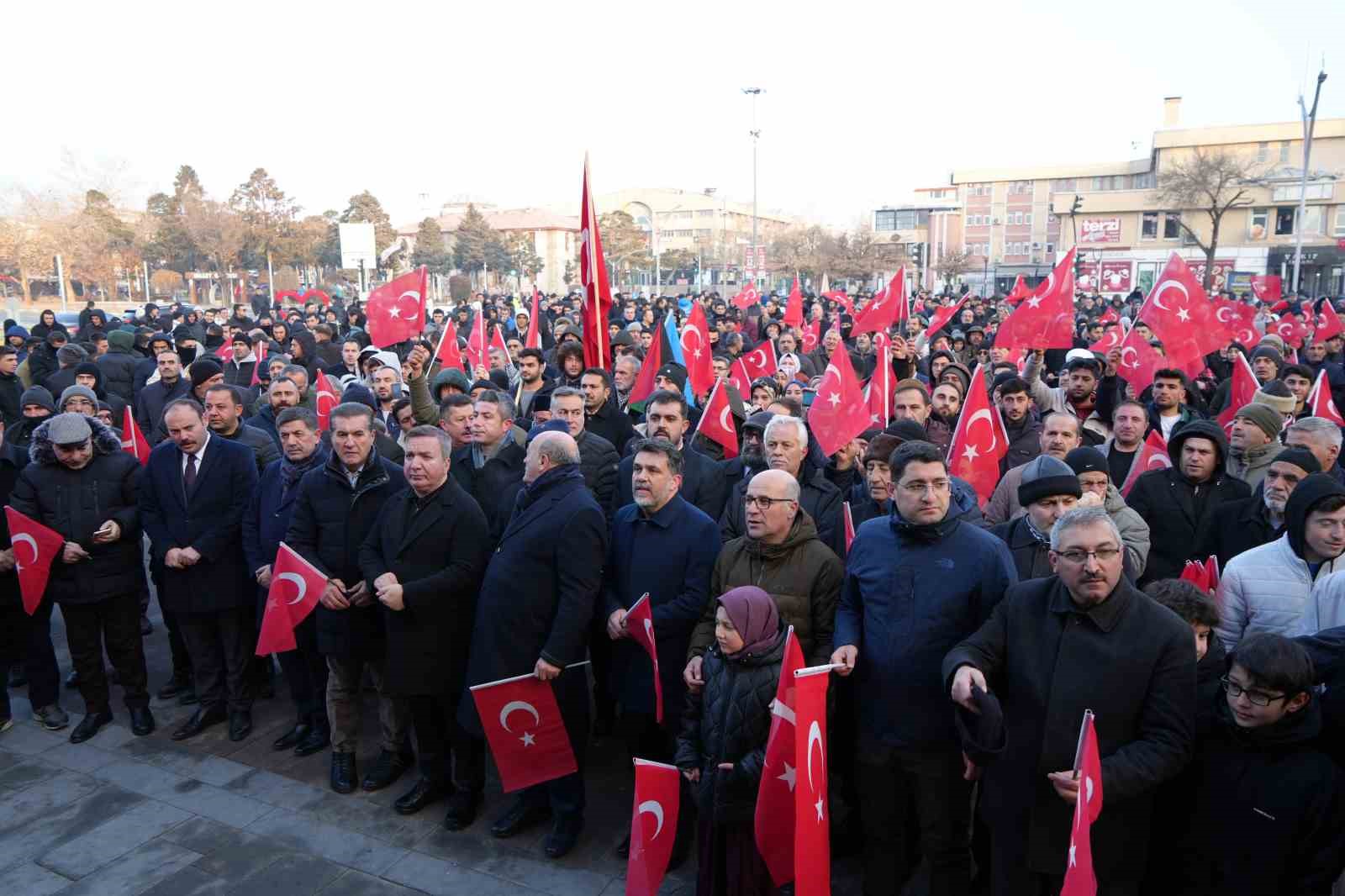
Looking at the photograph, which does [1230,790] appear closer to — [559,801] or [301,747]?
[559,801]

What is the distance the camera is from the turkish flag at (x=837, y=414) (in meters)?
5.97

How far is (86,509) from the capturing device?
5.81 metres

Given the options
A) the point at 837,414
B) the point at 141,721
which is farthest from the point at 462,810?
the point at 837,414

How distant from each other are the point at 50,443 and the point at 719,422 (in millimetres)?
4159

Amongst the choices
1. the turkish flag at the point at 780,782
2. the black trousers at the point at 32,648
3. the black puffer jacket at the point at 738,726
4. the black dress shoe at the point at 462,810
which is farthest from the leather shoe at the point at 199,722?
the turkish flag at the point at 780,782

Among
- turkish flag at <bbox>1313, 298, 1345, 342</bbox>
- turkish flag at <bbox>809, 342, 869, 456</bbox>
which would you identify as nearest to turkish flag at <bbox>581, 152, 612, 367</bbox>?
turkish flag at <bbox>809, 342, 869, 456</bbox>

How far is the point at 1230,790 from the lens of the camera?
3.01m

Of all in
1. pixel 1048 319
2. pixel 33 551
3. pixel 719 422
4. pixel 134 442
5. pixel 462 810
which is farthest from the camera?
pixel 1048 319

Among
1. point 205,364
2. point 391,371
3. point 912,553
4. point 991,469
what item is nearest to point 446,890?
point 912,553

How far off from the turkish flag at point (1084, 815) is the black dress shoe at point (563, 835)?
2.61 meters

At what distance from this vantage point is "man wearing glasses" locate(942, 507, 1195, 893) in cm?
303

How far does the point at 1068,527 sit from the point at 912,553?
2.38ft

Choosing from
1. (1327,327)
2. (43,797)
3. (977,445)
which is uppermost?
(1327,327)

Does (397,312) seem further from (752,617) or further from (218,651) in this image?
(752,617)
